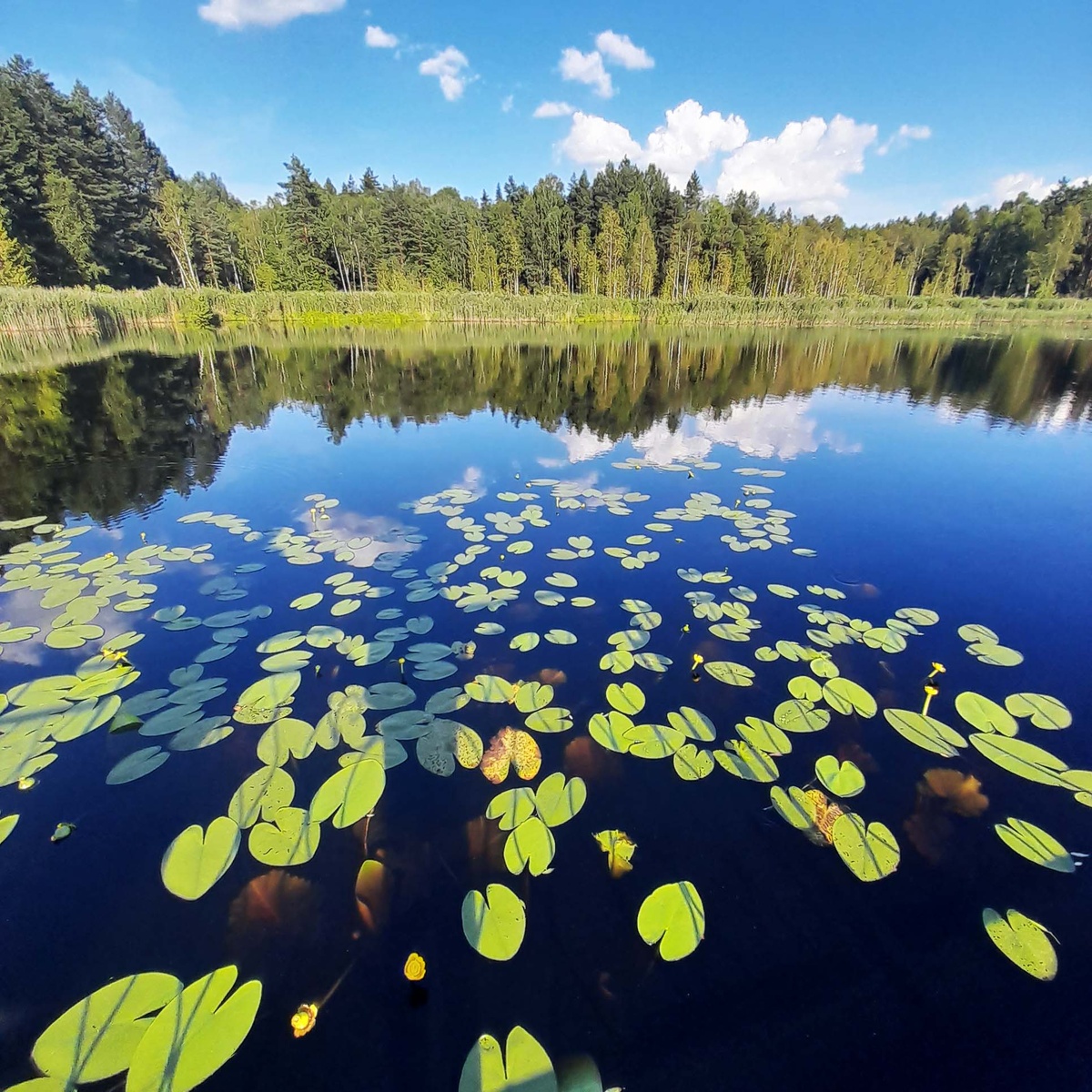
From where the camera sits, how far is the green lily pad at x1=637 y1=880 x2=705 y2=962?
1834 millimetres

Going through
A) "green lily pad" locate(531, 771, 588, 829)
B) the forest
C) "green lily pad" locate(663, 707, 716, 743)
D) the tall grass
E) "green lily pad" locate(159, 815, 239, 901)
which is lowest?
"green lily pad" locate(159, 815, 239, 901)

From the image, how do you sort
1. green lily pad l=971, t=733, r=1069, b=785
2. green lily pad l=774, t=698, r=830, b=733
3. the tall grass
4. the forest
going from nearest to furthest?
green lily pad l=971, t=733, r=1069, b=785 → green lily pad l=774, t=698, r=830, b=733 → the tall grass → the forest

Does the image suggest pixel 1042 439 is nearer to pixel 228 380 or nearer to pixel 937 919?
pixel 937 919

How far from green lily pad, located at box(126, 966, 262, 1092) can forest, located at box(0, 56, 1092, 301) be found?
38971mm

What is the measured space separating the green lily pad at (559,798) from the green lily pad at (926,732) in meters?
1.81

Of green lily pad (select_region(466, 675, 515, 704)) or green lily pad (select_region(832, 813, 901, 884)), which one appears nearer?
green lily pad (select_region(832, 813, 901, 884))

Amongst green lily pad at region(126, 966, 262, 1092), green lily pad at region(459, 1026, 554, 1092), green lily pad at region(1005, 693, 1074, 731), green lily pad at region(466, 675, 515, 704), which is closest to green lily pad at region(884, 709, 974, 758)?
green lily pad at region(1005, 693, 1074, 731)

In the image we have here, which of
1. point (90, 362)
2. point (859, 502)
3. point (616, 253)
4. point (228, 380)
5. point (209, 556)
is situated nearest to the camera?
point (209, 556)

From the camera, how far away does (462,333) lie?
24953 millimetres

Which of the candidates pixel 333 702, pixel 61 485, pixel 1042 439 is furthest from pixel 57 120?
pixel 1042 439

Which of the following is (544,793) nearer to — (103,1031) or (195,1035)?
(195,1035)

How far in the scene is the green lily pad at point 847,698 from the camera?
295 cm

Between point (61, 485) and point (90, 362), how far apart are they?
11807 mm

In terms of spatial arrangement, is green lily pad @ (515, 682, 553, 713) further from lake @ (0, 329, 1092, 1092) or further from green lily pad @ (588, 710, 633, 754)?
green lily pad @ (588, 710, 633, 754)
